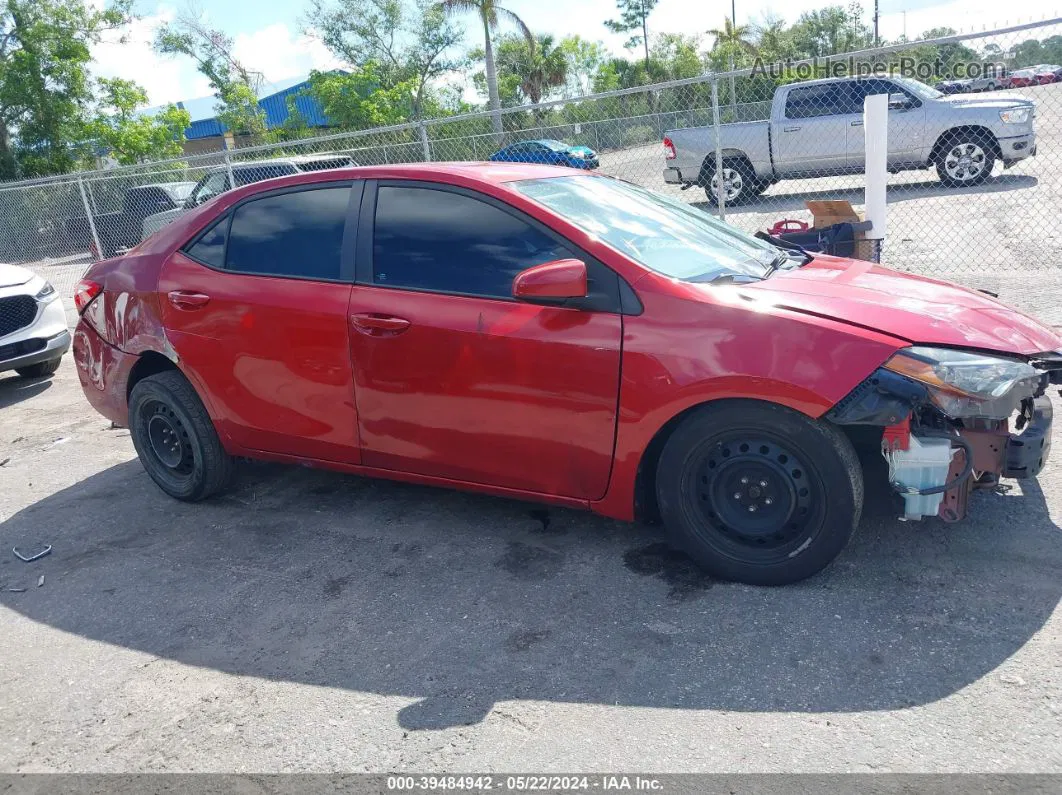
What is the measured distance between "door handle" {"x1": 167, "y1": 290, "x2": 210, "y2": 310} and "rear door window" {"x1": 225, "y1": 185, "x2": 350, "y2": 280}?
0.20m

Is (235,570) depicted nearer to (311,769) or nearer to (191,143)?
(311,769)

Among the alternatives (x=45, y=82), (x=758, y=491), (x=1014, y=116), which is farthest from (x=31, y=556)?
(x=45, y=82)

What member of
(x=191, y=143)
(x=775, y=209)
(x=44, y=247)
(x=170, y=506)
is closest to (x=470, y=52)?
(x=191, y=143)

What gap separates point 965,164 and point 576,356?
10.5 metres

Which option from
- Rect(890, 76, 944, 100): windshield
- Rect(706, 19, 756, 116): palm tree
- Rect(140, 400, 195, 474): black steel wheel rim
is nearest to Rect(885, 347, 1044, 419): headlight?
Rect(140, 400, 195, 474): black steel wheel rim

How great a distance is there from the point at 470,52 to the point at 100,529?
38.5 metres

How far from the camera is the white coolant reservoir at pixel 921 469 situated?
3.21 m

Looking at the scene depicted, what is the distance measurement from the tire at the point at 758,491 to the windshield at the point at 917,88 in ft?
38.8

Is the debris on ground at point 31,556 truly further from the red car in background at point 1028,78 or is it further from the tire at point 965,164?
the red car in background at point 1028,78

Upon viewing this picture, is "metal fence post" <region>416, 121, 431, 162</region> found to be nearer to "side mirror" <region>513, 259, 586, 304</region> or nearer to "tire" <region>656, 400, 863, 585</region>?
"side mirror" <region>513, 259, 586, 304</region>

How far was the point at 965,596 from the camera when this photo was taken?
3.30m

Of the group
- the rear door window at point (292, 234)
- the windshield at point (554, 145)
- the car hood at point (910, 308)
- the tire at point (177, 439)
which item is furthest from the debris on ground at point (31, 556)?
the windshield at point (554, 145)

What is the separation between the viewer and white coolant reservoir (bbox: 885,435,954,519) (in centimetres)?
321

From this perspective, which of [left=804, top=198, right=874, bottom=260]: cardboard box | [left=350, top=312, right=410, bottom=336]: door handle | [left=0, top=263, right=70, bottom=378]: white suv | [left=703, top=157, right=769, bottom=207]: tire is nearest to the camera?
[left=350, top=312, right=410, bottom=336]: door handle
